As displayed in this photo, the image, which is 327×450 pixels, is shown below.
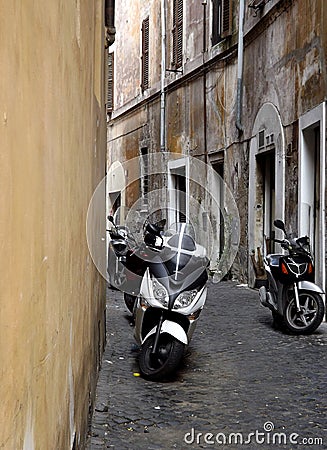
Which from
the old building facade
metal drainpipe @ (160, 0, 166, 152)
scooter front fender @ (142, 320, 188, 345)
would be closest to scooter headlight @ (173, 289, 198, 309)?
scooter front fender @ (142, 320, 188, 345)

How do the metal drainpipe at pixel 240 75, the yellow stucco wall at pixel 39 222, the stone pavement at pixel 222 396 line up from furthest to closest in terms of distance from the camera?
the metal drainpipe at pixel 240 75, the stone pavement at pixel 222 396, the yellow stucco wall at pixel 39 222

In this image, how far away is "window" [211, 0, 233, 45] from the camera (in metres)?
12.9

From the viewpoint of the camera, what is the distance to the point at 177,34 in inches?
643

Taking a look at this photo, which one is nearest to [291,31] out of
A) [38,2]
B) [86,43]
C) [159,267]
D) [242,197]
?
[242,197]

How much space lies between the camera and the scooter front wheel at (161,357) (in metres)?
5.22

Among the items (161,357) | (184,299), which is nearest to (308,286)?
(184,299)

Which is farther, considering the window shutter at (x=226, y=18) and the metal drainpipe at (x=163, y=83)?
the metal drainpipe at (x=163, y=83)

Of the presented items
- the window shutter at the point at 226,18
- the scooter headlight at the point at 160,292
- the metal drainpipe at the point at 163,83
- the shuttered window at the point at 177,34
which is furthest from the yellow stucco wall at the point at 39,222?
the metal drainpipe at the point at 163,83

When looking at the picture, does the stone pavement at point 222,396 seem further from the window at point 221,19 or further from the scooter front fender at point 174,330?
the window at point 221,19

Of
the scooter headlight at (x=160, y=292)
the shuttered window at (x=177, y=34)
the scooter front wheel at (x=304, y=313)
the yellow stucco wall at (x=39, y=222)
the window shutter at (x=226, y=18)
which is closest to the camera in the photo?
the yellow stucco wall at (x=39, y=222)

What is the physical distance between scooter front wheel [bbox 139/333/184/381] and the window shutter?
8761mm

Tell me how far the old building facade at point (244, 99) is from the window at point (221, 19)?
0.02 m

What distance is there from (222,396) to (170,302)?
87 centimetres

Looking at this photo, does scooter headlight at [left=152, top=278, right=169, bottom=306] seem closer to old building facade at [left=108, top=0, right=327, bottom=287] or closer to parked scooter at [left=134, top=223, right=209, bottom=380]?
parked scooter at [left=134, top=223, right=209, bottom=380]
